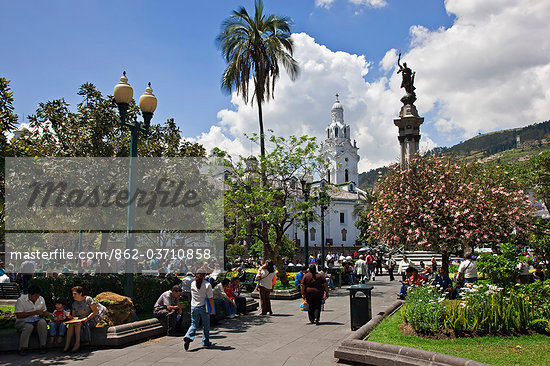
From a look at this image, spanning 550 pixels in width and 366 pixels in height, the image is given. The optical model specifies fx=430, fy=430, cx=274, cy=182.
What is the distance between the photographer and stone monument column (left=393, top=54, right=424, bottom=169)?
2831cm

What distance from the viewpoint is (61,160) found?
12289 mm

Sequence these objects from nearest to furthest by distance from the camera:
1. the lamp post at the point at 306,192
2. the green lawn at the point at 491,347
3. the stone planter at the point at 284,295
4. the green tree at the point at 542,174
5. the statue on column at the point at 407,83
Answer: the green lawn at the point at 491,347 < the stone planter at the point at 284,295 < the lamp post at the point at 306,192 < the green tree at the point at 542,174 < the statue on column at the point at 407,83

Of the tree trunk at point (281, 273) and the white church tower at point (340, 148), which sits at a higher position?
the white church tower at point (340, 148)

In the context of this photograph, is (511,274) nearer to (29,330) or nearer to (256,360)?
(256,360)

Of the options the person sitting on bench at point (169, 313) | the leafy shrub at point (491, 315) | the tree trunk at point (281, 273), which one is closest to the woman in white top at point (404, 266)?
the tree trunk at point (281, 273)

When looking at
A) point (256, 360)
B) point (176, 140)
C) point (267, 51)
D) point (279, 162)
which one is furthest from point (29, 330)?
point (267, 51)

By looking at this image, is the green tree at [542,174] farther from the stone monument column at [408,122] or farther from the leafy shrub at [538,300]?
the leafy shrub at [538,300]

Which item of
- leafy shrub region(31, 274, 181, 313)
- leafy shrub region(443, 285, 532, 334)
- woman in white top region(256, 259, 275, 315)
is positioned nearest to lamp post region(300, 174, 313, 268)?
woman in white top region(256, 259, 275, 315)

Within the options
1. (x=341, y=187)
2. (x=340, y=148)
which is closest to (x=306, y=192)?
(x=341, y=187)

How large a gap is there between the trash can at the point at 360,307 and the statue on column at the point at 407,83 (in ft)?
73.3

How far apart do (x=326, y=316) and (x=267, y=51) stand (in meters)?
13.2

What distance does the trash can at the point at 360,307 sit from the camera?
30.0ft

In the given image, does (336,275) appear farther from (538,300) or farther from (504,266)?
(538,300)

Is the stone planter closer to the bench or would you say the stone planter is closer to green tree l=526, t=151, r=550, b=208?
the bench
